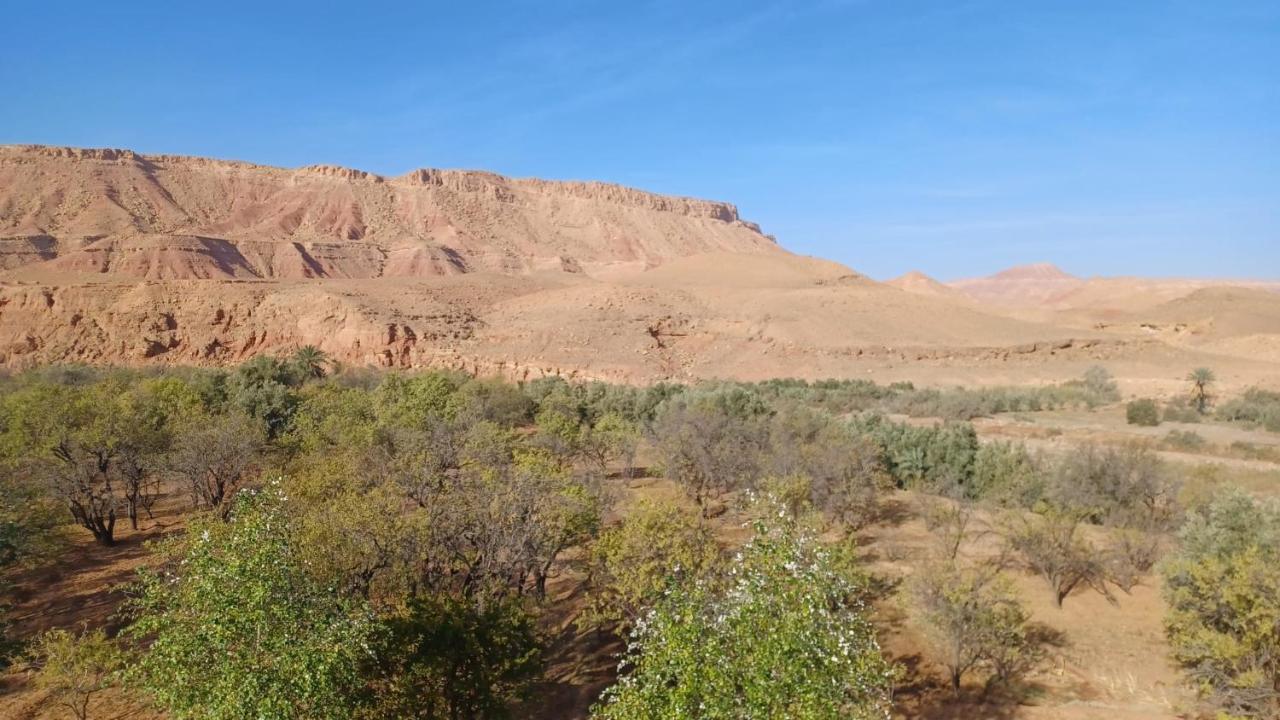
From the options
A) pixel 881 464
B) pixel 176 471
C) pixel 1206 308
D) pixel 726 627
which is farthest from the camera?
pixel 1206 308

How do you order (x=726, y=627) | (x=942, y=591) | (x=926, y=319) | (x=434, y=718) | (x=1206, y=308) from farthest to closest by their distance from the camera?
(x=1206, y=308), (x=926, y=319), (x=942, y=591), (x=434, y=718), (x=726, y=627)

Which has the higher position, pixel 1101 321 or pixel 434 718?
pixel 1101 321

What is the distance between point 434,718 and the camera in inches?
370

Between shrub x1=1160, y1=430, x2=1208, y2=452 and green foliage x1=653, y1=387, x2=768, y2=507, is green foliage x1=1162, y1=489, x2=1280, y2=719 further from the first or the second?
shrub x1=1160, y1=430, x2=1208, y2=452

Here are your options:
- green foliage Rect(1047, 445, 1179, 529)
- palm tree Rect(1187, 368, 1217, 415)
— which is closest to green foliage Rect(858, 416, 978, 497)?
green foliage Rect(1047, 445, 1179, 529)

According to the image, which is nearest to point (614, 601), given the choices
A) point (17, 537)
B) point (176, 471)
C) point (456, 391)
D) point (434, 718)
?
point (434, 718)

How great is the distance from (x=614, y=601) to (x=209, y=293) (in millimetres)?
57898

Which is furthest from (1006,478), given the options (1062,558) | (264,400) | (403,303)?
(403,303)

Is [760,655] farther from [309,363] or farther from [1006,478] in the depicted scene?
[309,363]

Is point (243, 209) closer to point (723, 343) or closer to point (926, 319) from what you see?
point (723, 343)

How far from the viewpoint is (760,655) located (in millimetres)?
6176

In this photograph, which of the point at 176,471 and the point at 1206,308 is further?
the point at 1206,308

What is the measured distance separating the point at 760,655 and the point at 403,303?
59921 millimetres

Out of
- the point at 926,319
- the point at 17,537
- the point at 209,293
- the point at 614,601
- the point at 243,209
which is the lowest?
the point at 614,601
